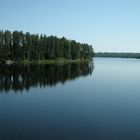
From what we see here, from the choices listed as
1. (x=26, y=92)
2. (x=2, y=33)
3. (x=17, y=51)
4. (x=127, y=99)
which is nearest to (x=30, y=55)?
(x=17, y=51)

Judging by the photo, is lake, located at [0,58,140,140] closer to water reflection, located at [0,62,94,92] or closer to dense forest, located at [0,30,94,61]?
water reflection, located at [0,62,94,92]

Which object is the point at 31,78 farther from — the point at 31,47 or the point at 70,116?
the point at 31,47

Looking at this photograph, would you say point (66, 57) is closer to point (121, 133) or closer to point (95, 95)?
point (95, 95)

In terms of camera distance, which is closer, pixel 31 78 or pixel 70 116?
pixel 70 116

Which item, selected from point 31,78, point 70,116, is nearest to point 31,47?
point 31,78

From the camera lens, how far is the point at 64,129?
742 inches

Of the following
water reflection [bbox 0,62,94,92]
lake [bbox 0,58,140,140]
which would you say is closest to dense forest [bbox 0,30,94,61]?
water reflection [bbox 0,62,94,92]

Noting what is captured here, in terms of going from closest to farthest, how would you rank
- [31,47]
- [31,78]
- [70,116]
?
[70,116]
[31,78]
[31,47]

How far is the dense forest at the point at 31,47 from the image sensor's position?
10350cm

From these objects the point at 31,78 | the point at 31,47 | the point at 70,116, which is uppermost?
the point at 31,47

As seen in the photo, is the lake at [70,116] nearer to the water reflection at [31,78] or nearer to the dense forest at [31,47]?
the water reflection at [31,78]

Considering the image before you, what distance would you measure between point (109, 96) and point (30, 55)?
263 feet

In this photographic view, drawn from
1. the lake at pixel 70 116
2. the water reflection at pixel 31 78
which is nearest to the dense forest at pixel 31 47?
the water reflection at pixel 31 78

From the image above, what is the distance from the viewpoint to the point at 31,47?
4254 inches
